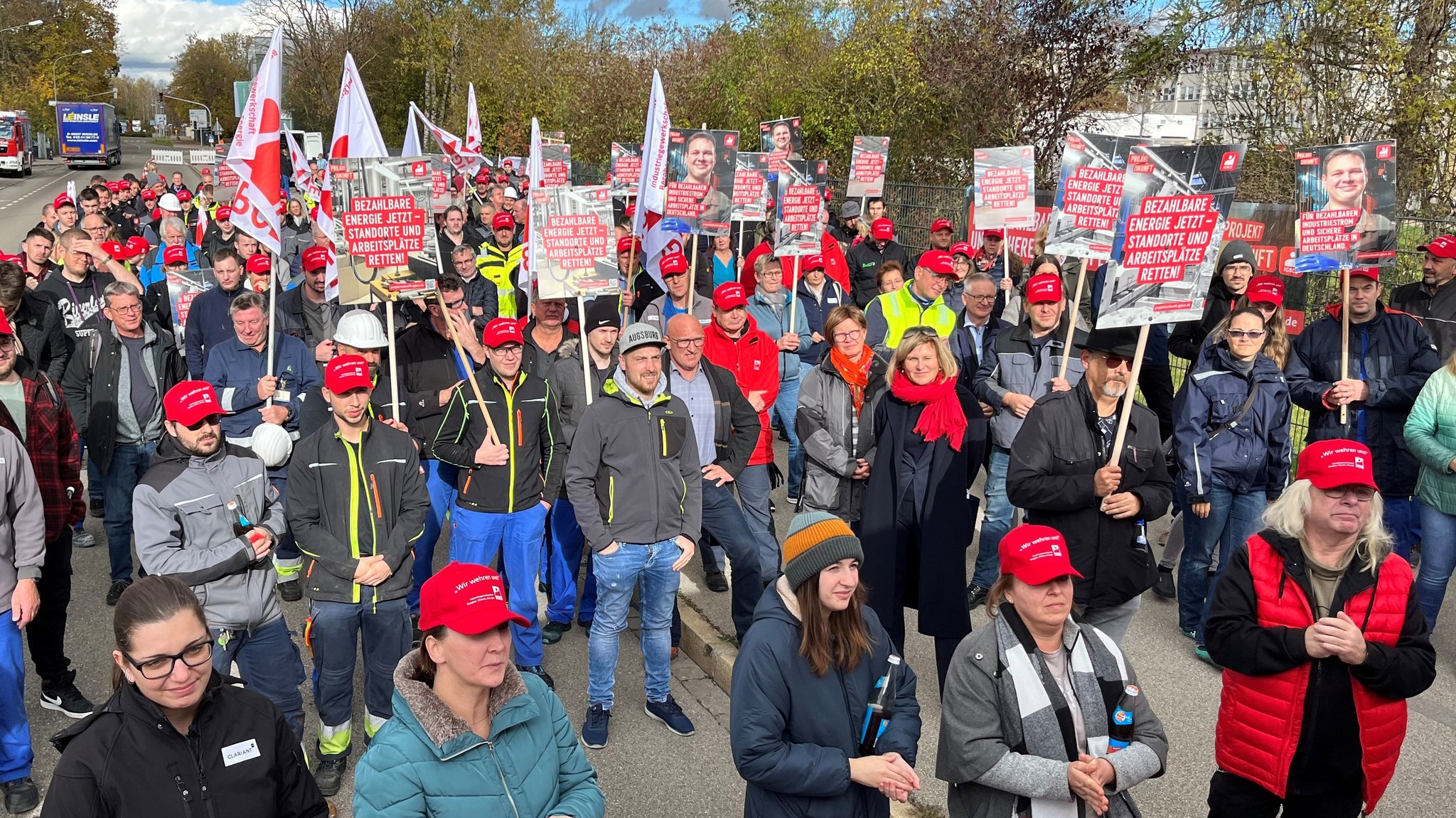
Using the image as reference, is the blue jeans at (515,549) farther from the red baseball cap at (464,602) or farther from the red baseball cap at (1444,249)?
the red baseball cap at (1444,249)

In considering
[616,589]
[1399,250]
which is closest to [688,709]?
[616,589]

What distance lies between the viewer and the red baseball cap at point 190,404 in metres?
4.98

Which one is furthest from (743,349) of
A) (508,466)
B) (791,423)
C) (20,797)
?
(20,797)

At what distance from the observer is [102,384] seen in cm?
763

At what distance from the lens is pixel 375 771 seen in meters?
3.05

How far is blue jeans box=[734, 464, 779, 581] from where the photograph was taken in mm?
7184

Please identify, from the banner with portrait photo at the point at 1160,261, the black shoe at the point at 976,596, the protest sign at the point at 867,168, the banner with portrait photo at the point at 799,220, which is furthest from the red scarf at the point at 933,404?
the protest sign at the point at 867,168

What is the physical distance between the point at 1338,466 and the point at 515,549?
417cm

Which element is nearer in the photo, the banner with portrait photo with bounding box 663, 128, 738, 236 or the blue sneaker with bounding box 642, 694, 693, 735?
the blue sneaker with bounding box 642, 694, 693, 735

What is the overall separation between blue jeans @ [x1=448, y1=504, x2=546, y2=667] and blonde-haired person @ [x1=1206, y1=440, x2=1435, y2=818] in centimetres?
366

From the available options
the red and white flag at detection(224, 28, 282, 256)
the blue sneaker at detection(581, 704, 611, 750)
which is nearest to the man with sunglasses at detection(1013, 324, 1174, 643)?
the blue sneaker at detection(581, 704, 611, 750)

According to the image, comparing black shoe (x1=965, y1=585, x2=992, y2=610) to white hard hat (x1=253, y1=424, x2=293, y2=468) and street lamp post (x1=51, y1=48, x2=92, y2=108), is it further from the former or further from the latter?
street lamp post (x1=51, y1=48, x2=92, y2=108)

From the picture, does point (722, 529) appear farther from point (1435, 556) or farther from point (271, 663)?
point (1435, 556)

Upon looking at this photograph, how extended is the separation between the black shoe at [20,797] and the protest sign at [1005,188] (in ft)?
27.8
